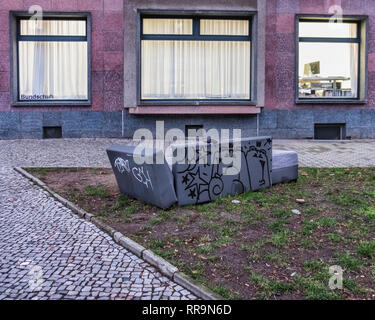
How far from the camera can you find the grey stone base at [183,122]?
15.4 m

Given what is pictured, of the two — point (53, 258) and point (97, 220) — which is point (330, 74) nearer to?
point (97, 220)

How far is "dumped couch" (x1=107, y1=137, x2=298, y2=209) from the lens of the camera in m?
6.25

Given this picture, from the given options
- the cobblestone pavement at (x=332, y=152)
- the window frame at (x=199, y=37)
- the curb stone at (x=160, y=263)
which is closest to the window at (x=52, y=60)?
the window frame at (x=199, y=37)

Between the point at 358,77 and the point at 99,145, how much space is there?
1022 cm

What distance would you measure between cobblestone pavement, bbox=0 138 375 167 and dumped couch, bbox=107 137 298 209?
340 centimetres

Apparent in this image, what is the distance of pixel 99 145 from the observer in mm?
13883

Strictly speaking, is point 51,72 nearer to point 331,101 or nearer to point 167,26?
point 167,26

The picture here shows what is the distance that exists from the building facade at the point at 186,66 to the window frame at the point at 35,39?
35 millimetres

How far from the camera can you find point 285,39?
1570 cm

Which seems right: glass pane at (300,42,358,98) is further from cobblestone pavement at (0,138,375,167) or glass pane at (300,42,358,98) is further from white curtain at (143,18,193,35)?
white curtain at (143,18,193,35)

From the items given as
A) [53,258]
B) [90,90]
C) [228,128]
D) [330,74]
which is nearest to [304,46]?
[330,74]

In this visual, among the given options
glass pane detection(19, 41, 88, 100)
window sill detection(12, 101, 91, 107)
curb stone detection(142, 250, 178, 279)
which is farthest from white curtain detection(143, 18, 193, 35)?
curb stone detection(142, 250, 178, 279)
